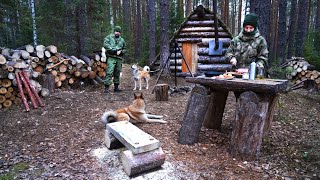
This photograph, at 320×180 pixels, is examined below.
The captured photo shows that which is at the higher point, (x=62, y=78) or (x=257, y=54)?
(x=257, y=54)

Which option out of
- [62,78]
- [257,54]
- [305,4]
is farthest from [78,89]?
[305,4]

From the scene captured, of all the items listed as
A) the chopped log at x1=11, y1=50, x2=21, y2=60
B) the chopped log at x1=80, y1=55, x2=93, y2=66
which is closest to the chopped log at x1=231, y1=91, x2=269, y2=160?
the chopped log at x1=11, y1=50, x2=21, y2=60

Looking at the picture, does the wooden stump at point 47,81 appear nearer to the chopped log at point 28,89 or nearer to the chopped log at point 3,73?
the chopped log at point 28,89

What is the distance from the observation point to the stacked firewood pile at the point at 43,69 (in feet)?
21.1

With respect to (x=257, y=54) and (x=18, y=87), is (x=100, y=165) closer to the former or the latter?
(x=257, y=54)

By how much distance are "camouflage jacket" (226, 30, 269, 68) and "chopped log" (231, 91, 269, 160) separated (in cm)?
145

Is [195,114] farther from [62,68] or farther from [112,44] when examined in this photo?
[62,68]

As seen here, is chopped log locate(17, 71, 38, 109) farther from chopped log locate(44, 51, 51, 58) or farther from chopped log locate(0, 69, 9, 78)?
chopped log locate(44, 51, 51, 58)

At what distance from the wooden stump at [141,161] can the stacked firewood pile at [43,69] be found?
4.69m

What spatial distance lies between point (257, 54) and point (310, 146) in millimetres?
1903

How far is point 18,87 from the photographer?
6.44 m

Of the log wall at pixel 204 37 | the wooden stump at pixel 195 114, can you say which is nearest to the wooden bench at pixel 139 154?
the wooden stump at pixel 195 114

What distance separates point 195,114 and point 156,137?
2.92 ft

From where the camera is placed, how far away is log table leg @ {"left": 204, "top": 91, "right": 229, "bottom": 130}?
4904mm
